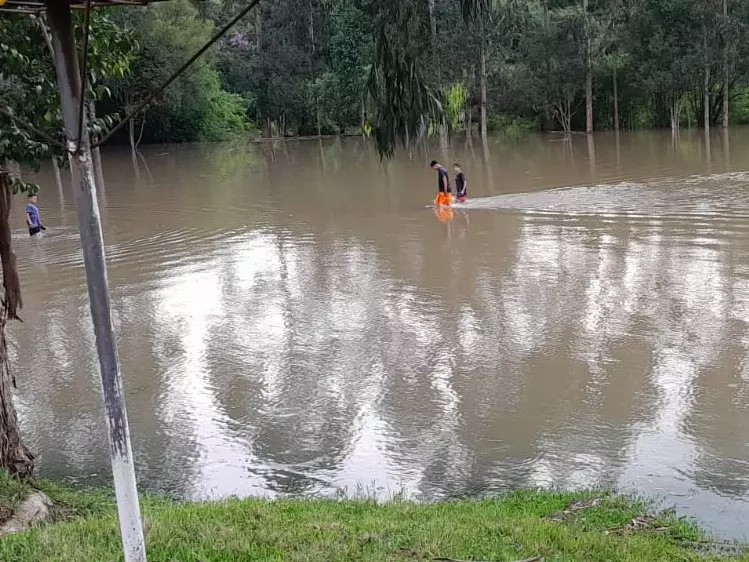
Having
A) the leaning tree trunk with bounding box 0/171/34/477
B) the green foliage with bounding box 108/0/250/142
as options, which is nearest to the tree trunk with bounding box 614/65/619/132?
the green foliage with bounding box 108/0/250/142

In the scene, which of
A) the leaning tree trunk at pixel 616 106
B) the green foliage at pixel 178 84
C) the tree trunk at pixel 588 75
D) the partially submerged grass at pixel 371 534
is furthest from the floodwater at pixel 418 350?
the leaning tree trunk at pixel 616 106

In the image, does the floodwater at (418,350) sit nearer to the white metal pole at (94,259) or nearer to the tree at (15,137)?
the tree at (15,137)

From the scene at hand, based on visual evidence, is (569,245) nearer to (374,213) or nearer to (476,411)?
(374,213)

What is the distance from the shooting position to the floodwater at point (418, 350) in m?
8.05

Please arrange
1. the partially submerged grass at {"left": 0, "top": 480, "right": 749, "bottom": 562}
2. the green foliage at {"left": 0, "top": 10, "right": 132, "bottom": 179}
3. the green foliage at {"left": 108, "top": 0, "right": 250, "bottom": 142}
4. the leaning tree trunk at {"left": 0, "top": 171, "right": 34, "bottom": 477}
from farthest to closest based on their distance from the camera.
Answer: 1. the green foliage at {"left": 108, "top": 0, "right": 250, "bottom": 142}
2. the leaning tree trunk at {"left": 0, "top": 171, "right": 34, "bottom": 477}
3. the green foliage at {"left": 0, "top": 10, "right": 132, "bottom": 179}
4. the partially submerged grass at {"left": 0, "top": 480, "right": 749, "bottom": 562}

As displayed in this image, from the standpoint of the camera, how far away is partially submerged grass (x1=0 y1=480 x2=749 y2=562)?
4.59m

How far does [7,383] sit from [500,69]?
50710 mm

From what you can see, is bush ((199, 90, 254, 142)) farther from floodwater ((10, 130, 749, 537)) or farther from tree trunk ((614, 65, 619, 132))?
floodwater ((10, 130, 749, 537))

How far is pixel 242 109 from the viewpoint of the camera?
66.6 metres

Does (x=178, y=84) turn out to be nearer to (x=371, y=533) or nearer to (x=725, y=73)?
(x=725, y=73)

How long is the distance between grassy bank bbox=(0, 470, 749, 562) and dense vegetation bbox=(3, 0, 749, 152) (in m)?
31.3

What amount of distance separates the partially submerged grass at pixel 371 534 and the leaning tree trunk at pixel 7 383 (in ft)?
1.51

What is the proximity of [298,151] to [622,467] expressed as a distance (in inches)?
1768

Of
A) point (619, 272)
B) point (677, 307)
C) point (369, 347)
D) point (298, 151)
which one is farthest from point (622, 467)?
point (298, 151)
